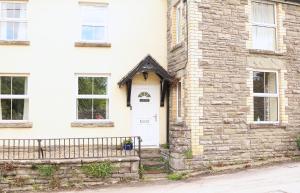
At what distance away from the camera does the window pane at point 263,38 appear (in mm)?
12727

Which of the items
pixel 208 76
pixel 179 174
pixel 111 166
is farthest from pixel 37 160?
pixel 208 76

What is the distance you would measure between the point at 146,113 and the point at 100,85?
1.93 meters

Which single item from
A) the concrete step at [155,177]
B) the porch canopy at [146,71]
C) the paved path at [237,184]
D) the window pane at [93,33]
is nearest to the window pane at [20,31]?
the window pane at [93,33]

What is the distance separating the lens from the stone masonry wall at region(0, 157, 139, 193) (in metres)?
9.91

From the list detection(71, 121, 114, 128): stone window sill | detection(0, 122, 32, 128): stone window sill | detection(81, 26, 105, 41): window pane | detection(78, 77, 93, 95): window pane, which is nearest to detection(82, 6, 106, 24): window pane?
detection(81, 26, 105, 41): window pane

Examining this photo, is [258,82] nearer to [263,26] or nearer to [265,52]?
[265,52]

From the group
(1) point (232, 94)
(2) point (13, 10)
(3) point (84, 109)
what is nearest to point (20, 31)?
(2) point (13, 10)

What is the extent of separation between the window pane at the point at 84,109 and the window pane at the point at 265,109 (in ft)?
18.7

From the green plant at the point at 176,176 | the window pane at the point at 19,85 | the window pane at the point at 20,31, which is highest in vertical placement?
the window pane at the point at 20,31

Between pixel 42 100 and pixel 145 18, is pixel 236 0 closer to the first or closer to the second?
pixel 145 18

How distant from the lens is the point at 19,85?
43.0 ft

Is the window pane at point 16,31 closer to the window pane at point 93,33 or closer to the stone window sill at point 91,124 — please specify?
the window pane at point 93,33

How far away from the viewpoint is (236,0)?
40.1 feet

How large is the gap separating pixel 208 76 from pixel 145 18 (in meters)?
3.66
